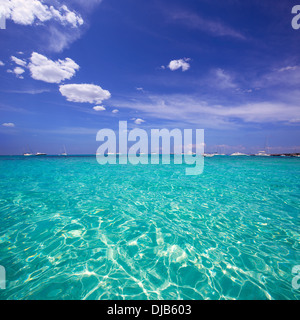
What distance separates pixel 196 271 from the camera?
421cm

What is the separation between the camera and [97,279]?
3.95m

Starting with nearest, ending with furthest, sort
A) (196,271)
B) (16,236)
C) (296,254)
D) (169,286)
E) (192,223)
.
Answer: (169,286) < (196,271) < (296,254) < (16,236) < (192,223)

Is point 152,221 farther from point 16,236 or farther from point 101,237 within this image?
point 16,236

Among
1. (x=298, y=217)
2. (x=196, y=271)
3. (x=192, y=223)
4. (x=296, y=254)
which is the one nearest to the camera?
(x=196, y=271)

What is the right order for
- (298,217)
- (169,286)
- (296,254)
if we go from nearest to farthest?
(169,286) → (296,254) → (298,217)

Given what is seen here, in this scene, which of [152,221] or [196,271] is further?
[152,221]

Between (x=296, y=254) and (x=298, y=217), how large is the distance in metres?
3.71
